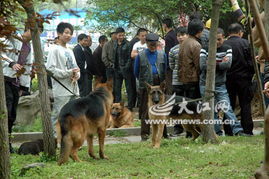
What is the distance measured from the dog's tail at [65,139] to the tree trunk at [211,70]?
2751mm

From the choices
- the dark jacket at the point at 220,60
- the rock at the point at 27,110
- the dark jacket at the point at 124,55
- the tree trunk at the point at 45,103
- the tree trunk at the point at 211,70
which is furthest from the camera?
the dark jacket at the point at 124,55

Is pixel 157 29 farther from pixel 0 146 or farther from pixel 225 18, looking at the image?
pixel 0 146

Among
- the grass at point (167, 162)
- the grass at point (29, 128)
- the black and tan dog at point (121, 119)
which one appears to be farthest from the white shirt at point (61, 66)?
the black and tan dog at point (121, 119)

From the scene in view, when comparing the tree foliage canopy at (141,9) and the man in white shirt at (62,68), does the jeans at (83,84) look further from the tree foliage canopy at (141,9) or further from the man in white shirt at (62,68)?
the man in white shirt at (62,68)

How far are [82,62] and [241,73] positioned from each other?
582 cm

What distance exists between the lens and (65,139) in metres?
7.92

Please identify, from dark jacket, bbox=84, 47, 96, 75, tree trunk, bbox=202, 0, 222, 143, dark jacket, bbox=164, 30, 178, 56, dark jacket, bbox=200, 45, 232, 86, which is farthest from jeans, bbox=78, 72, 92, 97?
tree trunk, bbox=202, 0, 222, 143

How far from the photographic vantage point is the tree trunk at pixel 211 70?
8.96 metres

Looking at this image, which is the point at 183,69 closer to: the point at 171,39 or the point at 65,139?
the point at 171,39

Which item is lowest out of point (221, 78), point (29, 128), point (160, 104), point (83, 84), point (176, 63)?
point (29, 128)

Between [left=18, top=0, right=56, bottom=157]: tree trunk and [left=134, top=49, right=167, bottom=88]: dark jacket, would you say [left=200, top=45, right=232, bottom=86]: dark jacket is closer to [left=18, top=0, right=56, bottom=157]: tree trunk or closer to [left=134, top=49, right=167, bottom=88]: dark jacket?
[left=134, top=49, right=167, bottom=88]: dark jacket

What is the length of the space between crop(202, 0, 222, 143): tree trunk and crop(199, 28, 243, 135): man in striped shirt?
3.15 ft

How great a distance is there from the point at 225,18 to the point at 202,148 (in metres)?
9.63

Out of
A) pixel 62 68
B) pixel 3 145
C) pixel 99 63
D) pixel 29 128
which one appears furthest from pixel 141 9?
pixel 3 145
